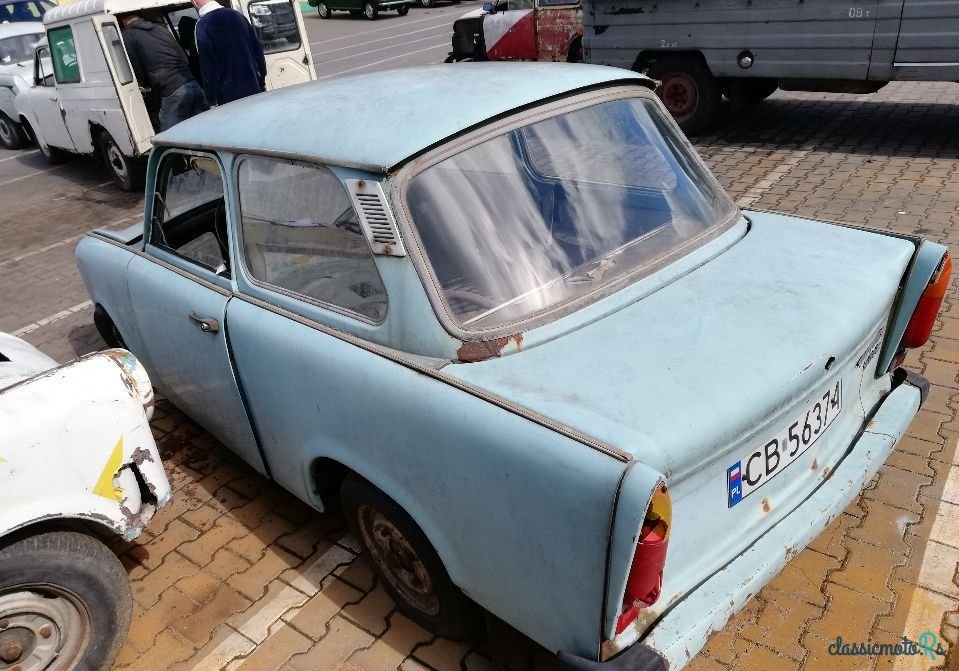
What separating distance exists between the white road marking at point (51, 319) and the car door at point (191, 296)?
8.47 ft

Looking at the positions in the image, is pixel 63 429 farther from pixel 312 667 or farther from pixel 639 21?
pixel 639 21

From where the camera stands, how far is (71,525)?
2428 mm

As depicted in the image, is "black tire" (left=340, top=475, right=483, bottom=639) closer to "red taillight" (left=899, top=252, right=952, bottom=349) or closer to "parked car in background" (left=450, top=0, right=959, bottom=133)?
"red taillight" (left=899, top=252, right=952, bottom=349)

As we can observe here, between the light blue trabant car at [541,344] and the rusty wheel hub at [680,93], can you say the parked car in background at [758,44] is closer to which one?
the rusty wheel hub at [680,93]

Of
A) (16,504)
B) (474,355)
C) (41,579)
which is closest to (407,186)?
(474,355)

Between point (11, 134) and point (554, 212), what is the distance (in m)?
12.4

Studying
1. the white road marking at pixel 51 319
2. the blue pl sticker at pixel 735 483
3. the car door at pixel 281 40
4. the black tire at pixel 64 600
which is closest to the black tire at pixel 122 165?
the car door at pixel 281 40

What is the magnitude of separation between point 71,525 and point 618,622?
185 cm

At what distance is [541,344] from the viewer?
2.09 m

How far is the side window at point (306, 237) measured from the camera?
231 cm

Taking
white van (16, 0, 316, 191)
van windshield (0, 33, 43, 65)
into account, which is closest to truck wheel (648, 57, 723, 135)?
white van (16, 0, 316, 191)

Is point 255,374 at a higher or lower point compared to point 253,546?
higher

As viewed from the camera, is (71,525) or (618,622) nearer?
(618,622)

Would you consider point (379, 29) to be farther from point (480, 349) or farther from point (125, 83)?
point (480, 349)
